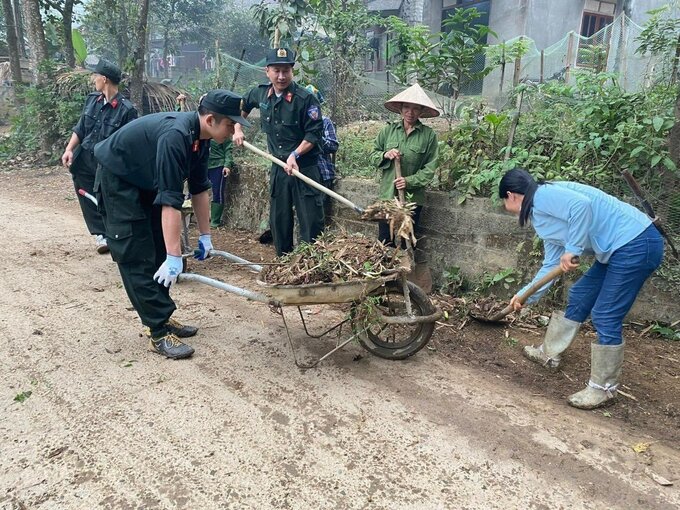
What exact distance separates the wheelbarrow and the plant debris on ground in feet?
0.26

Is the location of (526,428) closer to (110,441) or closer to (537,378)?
(537,378)

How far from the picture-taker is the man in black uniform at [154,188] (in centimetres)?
319

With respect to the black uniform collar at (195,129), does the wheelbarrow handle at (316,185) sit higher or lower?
lower

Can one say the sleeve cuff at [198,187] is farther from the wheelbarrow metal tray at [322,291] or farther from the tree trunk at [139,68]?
the tree trunk at [139,68]

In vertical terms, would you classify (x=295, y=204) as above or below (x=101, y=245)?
above

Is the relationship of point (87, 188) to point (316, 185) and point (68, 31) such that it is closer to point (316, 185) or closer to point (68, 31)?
point (316, 185)

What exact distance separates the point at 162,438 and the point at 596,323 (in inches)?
105

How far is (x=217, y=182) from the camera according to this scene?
6578 millimetres

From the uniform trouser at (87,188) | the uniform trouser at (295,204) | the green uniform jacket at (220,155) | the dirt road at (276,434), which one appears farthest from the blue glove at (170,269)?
the green uniform jacket at (220,155)

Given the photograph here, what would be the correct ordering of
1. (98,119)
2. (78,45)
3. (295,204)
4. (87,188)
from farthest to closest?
(78,45) < (87,188) < (98,119) < (295,204)

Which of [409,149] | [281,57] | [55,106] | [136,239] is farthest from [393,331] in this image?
[55,106]

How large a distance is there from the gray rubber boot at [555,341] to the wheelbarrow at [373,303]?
87 centimetres

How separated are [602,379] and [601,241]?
2.85 feet

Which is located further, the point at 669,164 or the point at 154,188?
the point at 669,164
